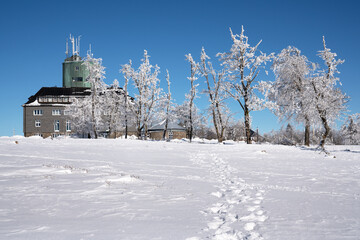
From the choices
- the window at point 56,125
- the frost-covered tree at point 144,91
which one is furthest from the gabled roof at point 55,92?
the frost-covered tree at point 144,91

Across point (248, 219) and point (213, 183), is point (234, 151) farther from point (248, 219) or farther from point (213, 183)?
point (248, 219)

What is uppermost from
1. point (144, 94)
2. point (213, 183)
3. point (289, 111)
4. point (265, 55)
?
point (265, 55)

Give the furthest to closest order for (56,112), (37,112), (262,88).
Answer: (56,112), (37,112), (262,88)

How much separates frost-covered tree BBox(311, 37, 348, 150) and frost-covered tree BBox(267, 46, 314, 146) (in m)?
0.82

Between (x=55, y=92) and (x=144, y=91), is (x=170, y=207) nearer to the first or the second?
(x=144, y=91)

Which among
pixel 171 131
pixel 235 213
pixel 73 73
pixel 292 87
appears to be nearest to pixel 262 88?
pixel 292 87

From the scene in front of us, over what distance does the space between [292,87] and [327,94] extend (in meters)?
3.80

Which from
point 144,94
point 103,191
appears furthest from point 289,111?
point 103,191

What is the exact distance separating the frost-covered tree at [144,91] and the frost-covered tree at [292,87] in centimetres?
1446

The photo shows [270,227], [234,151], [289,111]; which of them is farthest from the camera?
[289,111]

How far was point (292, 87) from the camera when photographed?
29500mm

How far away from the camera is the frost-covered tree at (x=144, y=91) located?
34.5m

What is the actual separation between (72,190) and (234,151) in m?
15.5

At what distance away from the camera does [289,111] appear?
29359 millimetres
